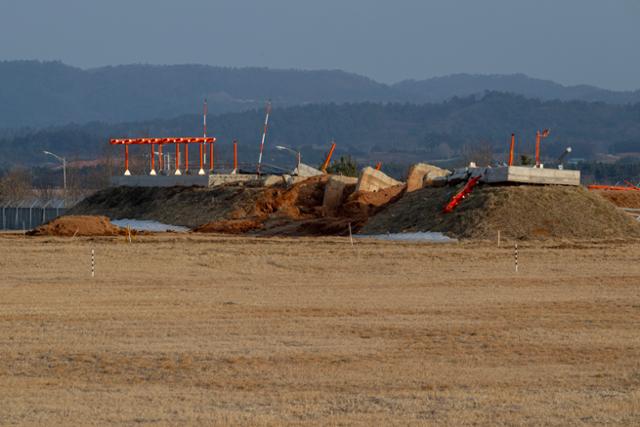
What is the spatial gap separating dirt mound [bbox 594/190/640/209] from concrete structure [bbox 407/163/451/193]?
7.90 meters

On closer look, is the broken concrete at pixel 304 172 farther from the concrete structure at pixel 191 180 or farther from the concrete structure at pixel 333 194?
the concrete structure at pixel 333 194

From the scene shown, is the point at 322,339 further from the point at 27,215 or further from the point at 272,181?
the point at 27,215

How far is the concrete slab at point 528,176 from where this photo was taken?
49.0m

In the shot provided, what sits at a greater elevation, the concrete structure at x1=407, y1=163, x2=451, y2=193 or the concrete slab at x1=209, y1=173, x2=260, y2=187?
the concrete structure at x1=407, y1=163, x2=451, y2=193

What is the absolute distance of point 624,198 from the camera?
202 feet

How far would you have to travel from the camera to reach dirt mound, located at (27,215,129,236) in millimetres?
52938

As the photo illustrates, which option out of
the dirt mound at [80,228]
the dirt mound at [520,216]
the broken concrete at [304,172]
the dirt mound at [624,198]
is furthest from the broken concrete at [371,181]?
the dirt mound at [80,228]

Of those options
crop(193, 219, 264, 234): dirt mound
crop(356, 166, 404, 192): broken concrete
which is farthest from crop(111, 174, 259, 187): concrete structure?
crop(193, 219, 264, 234): dirt mound

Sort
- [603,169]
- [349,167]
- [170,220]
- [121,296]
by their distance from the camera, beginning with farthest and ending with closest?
[603,169], [349,167], [170,220], [121,296]

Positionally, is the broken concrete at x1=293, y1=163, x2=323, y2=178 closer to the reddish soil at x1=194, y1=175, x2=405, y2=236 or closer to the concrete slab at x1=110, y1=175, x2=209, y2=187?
the concrete slab at x1=110, y1=175, x2=209, y2=187

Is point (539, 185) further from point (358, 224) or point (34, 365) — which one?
point (34, 365)

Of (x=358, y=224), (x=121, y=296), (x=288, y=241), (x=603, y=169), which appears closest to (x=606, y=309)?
(x=121, y=296)

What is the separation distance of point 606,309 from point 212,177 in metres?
41.4

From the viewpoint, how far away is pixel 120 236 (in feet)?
167
